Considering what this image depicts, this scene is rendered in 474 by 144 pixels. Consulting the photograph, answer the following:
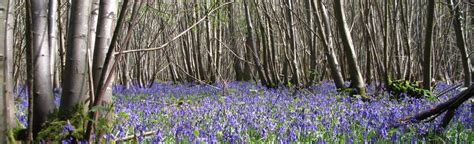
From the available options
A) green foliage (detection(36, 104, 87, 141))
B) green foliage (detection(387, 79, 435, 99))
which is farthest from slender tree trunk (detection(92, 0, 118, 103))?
green foliage (detection(387, 79, 435, 99))

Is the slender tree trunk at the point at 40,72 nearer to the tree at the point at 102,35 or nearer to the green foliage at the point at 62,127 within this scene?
the green foliage at the point at 62,127

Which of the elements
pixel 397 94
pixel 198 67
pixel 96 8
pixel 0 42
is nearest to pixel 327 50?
pixel 397 94

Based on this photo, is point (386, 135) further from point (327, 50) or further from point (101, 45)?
point (327, 50)

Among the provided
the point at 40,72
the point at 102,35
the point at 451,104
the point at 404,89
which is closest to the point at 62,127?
the point at 40,72

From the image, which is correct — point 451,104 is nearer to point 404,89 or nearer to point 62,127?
point 62,127

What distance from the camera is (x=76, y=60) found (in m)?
3.40

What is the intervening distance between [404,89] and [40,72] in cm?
718

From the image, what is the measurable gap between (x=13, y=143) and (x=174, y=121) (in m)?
2.47

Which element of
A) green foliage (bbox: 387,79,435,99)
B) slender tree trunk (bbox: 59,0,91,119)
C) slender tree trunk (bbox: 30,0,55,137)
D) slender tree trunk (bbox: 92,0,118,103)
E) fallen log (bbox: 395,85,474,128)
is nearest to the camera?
fallen log (bbox: 395,85,474,128)

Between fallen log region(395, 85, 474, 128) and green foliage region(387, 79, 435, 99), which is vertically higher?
fallen log region(395, 85, 474, 128)

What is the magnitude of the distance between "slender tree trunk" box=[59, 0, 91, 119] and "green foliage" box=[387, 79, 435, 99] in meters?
6.58

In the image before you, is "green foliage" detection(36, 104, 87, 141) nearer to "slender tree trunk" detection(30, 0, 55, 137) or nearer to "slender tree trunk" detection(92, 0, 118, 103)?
"slender tree trunk" detection(30, 0, 55, 137)

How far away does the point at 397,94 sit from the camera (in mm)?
9047

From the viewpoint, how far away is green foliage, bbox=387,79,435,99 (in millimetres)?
8750
